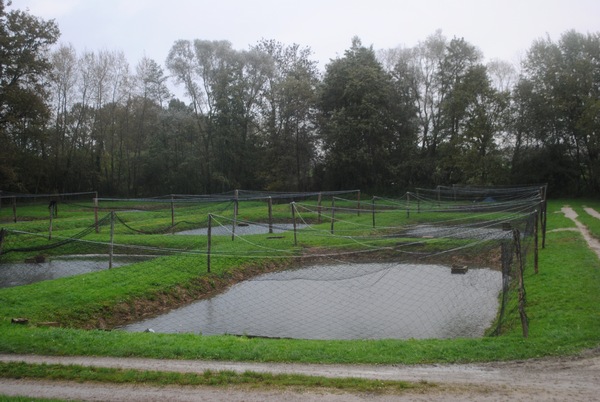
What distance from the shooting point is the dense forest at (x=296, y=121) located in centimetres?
3947

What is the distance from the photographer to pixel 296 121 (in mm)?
46562

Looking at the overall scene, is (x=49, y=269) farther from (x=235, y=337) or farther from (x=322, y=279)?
→ (x=235, y=337)

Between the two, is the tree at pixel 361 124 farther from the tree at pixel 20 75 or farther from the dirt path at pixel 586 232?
the tree at pixel 20 75

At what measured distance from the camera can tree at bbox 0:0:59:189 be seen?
36656mm

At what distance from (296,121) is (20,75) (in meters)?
22.2

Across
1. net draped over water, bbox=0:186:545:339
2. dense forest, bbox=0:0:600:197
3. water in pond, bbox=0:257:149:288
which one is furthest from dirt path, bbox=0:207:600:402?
dense forest, bbox=0:0:600:197

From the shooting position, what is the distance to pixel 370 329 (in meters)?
11.2

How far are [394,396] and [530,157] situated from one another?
39123 mm

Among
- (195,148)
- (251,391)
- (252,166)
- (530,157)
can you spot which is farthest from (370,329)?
(195,148)

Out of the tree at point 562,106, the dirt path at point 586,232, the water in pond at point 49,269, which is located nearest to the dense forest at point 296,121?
the tree at point 562,106

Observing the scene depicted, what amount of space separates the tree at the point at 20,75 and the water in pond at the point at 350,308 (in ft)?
95.1

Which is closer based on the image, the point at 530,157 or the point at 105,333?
the point at 105,333

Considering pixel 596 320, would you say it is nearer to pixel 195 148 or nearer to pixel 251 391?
pixel 251 391

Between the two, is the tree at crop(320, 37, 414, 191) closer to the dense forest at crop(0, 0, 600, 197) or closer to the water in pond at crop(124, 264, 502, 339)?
the dense forest at crop(0, 0, 600, 197)
